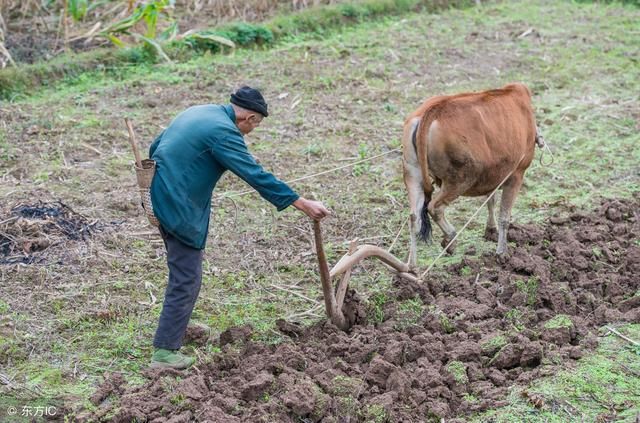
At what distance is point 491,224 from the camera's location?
28.1ft

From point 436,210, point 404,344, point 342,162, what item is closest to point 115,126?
point 342,162

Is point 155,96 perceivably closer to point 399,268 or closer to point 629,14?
point 399,268

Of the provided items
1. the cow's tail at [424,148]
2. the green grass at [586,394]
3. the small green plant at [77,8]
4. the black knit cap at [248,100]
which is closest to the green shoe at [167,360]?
the black knit cap at [248,100]

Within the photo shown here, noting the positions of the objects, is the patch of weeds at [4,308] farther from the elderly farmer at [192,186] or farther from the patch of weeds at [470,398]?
the patch of weeds at [470,398]

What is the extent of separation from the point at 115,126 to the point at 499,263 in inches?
195

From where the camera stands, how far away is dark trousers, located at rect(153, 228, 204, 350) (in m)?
6.08

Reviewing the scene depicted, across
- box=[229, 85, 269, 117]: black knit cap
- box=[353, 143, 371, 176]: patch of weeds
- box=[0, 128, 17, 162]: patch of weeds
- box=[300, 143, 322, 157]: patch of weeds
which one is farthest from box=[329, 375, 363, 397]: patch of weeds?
box=[0, 128, 17, 162]: patch of weeds

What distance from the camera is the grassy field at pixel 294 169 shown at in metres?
6.44

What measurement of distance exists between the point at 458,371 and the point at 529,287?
4.96 ft

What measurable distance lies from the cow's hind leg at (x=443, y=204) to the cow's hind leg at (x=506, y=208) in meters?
0.51

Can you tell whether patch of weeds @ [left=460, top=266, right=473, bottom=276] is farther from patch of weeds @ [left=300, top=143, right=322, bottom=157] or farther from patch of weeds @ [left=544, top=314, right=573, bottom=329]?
patch of weeds @ [left=300, top=143, right=322, bottom=157]

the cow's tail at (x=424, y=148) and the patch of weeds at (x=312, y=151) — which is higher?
the cow's tail at (x=424, y=148)

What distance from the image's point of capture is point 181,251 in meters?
6.07

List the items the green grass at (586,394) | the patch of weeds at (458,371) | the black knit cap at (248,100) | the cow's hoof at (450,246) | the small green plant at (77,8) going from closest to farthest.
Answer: the green grass at (586,394), the patch of weeds at (458,371), the black knit cap at (248,100), the cow's hoof at (450,246), the small green plant at (77,8)
